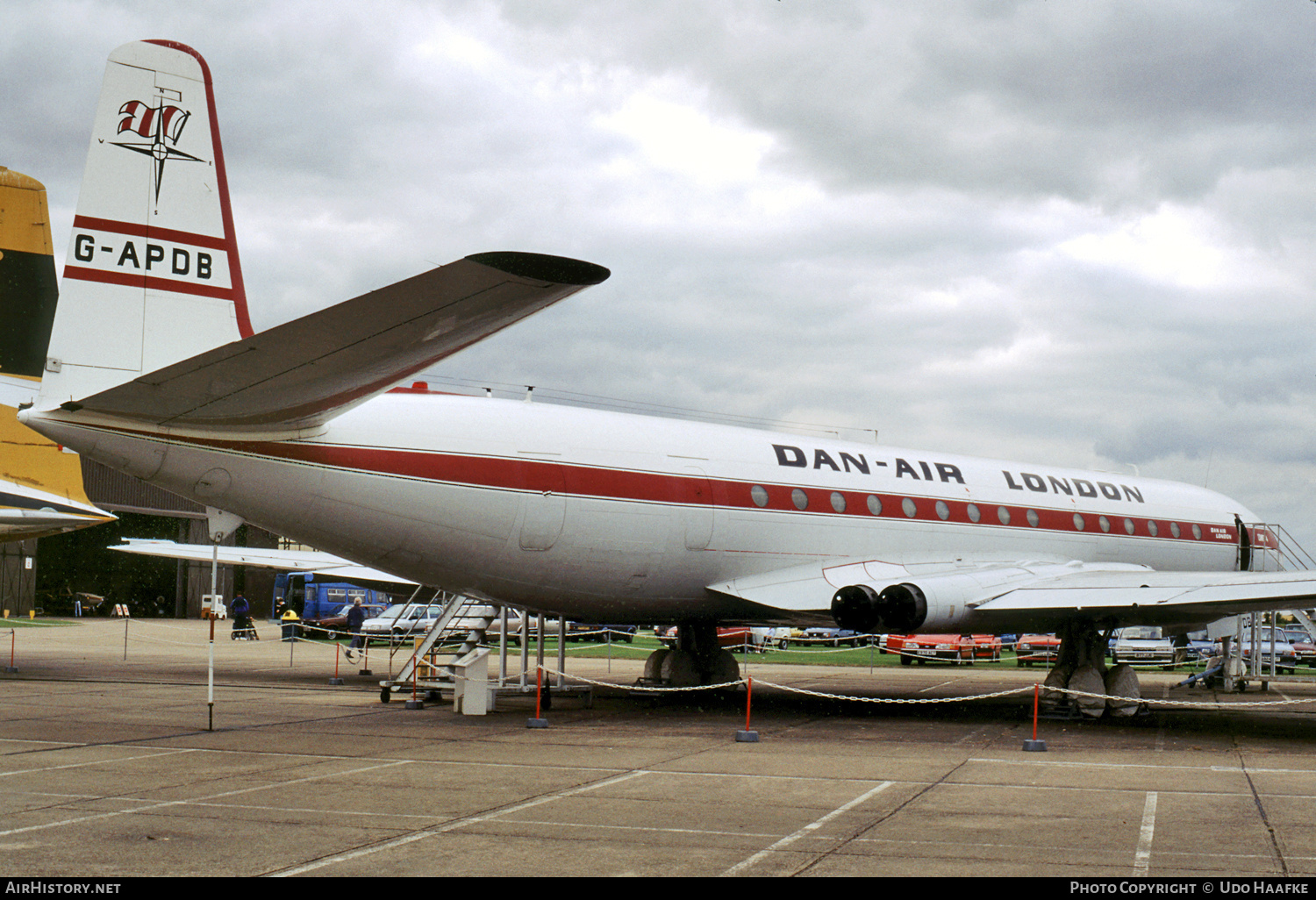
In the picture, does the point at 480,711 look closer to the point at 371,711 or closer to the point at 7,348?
the point at 371,711

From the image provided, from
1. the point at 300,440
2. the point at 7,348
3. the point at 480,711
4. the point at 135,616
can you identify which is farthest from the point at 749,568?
the point at 135,616

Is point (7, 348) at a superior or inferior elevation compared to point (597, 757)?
superior

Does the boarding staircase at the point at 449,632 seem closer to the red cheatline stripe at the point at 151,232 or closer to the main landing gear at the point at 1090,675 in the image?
the red cheatline stripe at the point at 151,232

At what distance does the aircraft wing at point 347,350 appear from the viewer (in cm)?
779

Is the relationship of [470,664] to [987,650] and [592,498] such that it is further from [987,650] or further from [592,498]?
[987,650]

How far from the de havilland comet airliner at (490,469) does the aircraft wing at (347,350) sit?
0.03 meters

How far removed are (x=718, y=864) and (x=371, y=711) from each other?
10.4 m

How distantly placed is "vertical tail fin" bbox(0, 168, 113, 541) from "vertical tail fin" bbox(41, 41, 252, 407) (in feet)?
32.1

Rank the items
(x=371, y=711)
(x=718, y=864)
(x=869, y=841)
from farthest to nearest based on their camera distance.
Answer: (x=371, y=711) < (x=869, y=841) < (x=718, y=864)

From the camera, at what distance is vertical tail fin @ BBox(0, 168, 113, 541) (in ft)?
64.1

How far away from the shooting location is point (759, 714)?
55.5 ft

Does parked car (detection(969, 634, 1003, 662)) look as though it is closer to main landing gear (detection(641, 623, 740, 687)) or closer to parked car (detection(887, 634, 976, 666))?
parked car (detection(887, 634, 976, 666))

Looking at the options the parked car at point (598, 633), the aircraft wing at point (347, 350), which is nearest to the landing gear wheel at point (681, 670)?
the aircraft wing at point (347, 350)

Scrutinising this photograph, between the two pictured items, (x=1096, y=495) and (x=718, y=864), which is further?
(x=1096, y=495)
